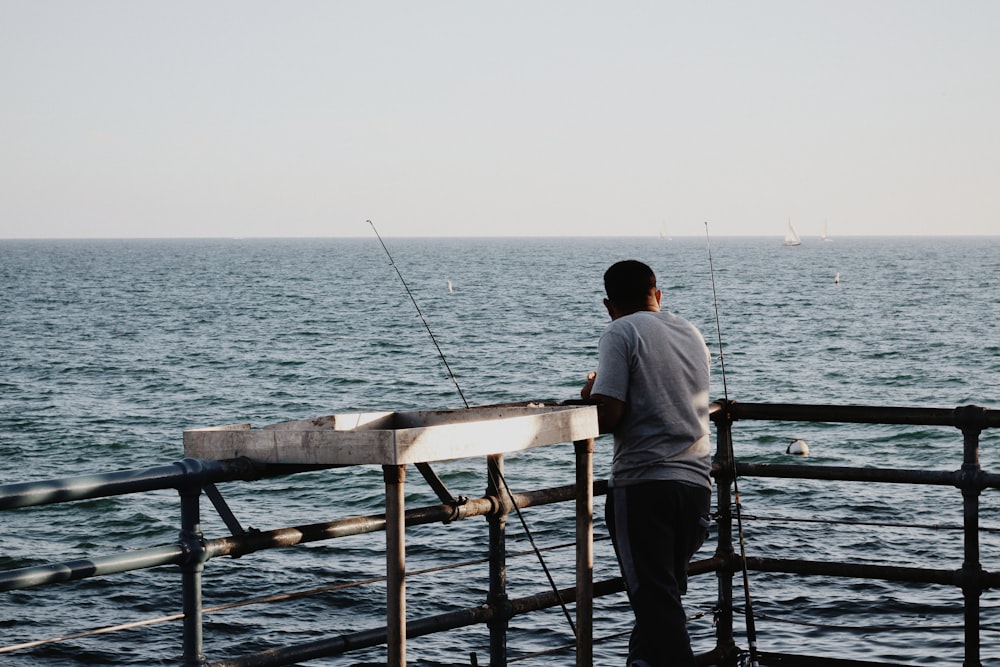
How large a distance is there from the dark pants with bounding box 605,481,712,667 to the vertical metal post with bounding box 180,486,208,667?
4.09 feet

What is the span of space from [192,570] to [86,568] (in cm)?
27

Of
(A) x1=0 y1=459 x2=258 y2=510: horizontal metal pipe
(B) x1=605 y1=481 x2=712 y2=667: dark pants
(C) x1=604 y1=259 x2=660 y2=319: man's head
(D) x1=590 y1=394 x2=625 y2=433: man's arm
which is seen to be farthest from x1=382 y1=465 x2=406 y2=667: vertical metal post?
(C) x1=604 y1=259 x2=660 y2=319: man's head

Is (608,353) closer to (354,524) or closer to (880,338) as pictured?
(354,524)

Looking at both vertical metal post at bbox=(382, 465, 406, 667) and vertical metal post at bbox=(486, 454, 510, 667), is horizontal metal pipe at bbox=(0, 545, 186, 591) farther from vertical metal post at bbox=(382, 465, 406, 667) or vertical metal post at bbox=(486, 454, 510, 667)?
vertical metal post at bbox=(486, 454, 510, 667)

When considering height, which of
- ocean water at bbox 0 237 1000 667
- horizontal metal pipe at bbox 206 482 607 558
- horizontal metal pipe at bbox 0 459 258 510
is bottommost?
ocean water at bbox 0 237 1000 667

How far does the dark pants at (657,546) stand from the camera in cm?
368

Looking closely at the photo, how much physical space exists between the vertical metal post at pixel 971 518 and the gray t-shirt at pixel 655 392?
1.12 meters

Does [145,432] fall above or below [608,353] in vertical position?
below

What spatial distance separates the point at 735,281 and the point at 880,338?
49633 mm

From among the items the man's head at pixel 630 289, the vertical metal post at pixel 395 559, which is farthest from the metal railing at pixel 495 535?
the man's head at pixel 630 289

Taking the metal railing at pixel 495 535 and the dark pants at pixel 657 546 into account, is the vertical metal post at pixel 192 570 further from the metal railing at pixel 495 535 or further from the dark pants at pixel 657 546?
the dark pants at pixel 657 546

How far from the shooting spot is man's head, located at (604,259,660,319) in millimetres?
3754

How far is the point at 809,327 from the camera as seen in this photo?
57.2m

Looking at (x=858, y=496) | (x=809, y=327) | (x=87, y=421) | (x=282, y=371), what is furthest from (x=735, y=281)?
(x=858, y=496)
